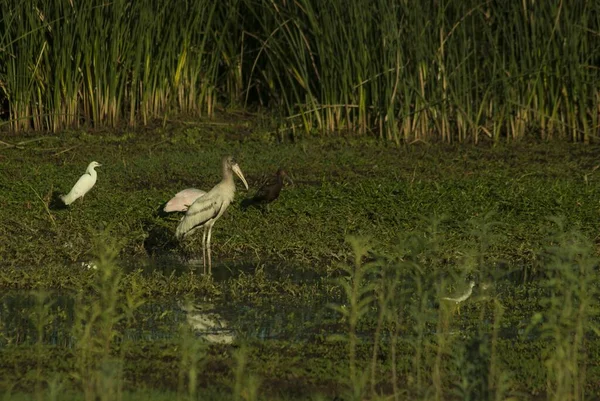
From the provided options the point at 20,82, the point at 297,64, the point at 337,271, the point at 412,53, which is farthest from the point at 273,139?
the point at 337,271

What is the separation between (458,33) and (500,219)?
3551 millimetres

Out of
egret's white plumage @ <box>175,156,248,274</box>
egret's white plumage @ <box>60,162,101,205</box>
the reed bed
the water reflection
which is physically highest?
the reed bed

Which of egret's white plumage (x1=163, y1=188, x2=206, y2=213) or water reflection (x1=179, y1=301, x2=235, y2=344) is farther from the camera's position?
egret's white plumage (x1=163, y1=188, x2=206, y2=213)

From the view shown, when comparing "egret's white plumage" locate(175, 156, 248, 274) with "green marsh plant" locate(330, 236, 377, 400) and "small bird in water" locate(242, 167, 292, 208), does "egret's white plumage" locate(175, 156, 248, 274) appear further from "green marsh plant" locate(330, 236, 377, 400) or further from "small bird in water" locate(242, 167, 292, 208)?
"green marsh plant" locate(330, 236, 377, 400)

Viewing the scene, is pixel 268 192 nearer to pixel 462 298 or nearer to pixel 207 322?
pixel 207 322

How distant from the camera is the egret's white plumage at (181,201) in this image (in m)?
10.6

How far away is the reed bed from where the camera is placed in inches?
533

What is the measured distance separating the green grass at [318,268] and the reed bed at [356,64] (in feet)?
1.35

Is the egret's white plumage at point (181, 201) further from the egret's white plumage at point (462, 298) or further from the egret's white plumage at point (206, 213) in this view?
the egret's white plumage at point (462, 298)

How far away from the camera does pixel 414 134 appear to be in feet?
46.3

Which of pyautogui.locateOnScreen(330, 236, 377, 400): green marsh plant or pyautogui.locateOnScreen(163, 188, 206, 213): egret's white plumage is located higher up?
pyautogui.locateOnScreen(163, 188, 206, 213): egret's white plumage

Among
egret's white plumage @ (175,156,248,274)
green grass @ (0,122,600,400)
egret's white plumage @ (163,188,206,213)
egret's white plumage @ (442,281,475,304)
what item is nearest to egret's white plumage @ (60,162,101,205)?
green grass @ (0,122,600,400)

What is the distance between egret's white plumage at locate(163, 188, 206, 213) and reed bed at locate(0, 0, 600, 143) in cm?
295

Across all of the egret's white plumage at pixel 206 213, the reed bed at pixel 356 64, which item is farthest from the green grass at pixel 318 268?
the reed bed at pixel 356 64
